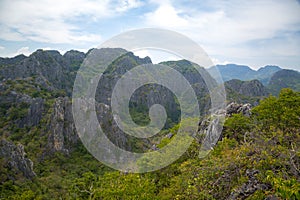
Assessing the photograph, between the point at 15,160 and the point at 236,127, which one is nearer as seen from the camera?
the point at 236,127

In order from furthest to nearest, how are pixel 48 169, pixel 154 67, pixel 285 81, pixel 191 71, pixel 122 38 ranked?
pixel 285 81, pixel 191 71, pixel 154 67, pixel 48 169, pixel 122 38

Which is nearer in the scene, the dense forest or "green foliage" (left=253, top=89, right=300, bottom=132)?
the dense forest

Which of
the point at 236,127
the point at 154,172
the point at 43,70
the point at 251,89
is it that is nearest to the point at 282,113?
the point at 236,127

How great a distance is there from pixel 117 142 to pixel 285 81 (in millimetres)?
156260

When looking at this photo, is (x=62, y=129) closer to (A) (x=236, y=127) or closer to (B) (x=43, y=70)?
(A) (x=236, y=127)

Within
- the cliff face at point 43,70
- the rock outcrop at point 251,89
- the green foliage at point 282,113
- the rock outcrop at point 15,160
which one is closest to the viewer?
the green foliage at point 282,113

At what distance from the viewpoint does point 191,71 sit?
136 m

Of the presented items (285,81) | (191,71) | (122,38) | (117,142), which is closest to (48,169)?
(117,142)

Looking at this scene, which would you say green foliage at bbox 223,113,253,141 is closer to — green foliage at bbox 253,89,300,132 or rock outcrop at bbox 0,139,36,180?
green foliage at bbox 253,89,300,132

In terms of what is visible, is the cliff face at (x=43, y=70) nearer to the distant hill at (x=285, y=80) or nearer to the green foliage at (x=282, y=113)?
the green foliage at (x=282, y=113)

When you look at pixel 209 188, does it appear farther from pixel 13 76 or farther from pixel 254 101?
pixel 13 76

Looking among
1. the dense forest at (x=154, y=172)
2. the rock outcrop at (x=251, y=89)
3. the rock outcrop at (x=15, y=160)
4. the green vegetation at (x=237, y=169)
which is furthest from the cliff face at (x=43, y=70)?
the rock outcrop at (x=251, y=89)

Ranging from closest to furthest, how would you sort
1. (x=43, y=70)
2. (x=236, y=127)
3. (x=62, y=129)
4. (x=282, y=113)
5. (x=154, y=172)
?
(x=282, y=113) → (x=154, y=172) → (x=236, y=127) → (x=62, y=129) → (x=43, y=70)

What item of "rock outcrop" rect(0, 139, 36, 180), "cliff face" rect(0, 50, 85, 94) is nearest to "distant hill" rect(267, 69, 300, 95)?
"cliff face" rect(0, 50, 85, 94)
